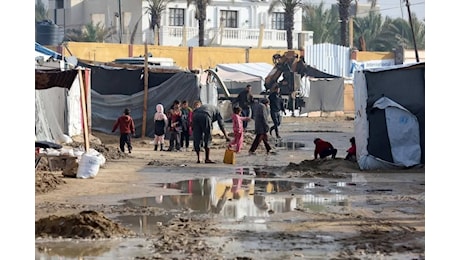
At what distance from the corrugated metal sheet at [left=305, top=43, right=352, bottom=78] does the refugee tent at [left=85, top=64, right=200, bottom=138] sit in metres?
26.5

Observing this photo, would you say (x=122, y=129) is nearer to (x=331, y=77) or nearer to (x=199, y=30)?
(x=331, y=77)

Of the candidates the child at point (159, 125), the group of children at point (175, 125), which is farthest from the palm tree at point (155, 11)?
the child at point (159, 125)

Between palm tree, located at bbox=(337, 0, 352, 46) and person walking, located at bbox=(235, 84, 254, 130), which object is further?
palm tree, located at bbox=(337, 0, 352, 46)

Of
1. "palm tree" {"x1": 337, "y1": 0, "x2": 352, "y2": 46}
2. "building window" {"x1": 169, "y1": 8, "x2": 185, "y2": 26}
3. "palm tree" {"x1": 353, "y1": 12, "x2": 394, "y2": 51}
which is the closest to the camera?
"palm tree" {"x1": 337, "y1": 0, "x2": 352, "y2": 46}

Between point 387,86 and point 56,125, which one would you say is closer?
point 387,86

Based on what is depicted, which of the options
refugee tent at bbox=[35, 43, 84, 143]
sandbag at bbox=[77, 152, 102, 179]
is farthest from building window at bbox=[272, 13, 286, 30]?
sandbag at bbox=[77, 152, 102, 179]

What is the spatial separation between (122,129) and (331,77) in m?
29.0

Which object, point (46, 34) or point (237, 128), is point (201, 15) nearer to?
point (46, 34)

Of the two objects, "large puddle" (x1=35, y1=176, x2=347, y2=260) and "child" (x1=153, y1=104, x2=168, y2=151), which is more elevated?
"child" (x1=153, y1=104, x2=168, y2=151)

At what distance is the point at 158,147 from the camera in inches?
1124

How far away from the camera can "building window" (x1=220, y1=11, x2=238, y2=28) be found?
73.3 metres

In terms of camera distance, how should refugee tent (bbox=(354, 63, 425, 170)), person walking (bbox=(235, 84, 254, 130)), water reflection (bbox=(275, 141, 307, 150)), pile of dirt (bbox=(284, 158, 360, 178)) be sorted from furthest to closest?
1. person walking (bbox=(235, 84, 254, 130))
2. water reflection (bbox=(275, 141, 307, 150))
3. refugee tent (bbox=(354, 63, 425, 170))
4. pile of dirt (bbox=(284, 158, 360, 178))

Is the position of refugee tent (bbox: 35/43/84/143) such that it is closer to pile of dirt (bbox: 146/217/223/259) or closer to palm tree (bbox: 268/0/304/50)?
pile of dirt (bbox: 146/217/223/259)
